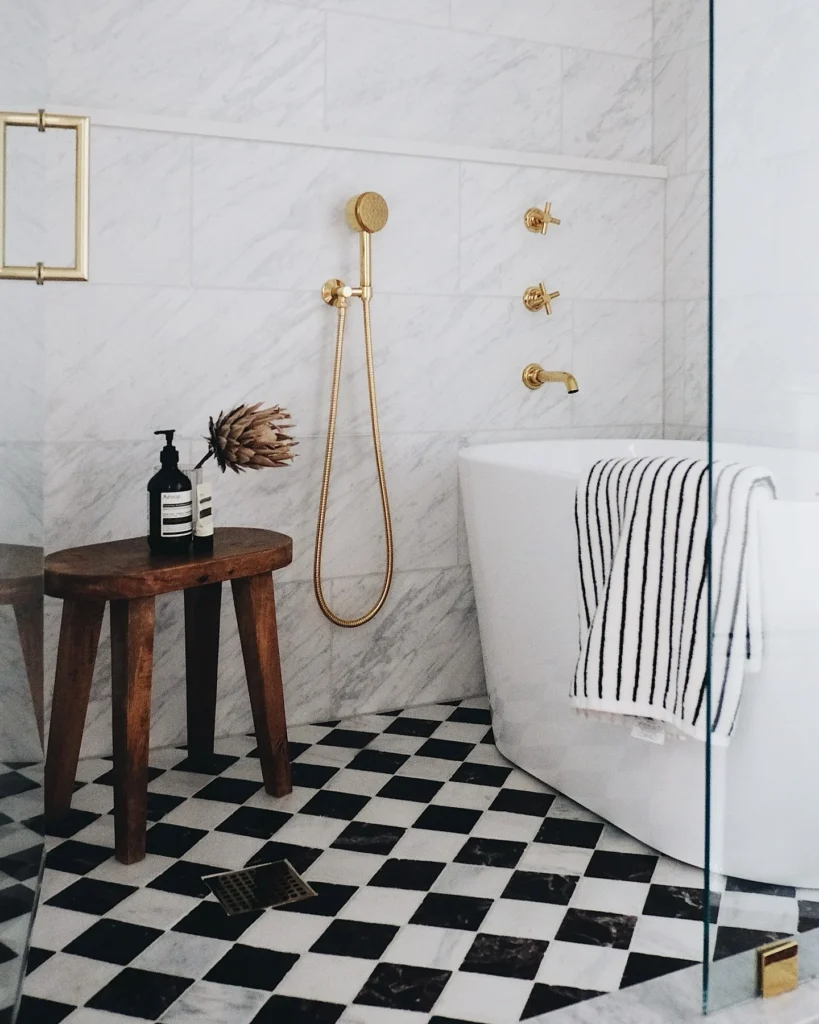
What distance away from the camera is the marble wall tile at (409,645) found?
9.71 ft

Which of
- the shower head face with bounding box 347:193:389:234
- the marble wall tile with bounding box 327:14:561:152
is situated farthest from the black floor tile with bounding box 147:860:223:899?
the marble wall tile with bounding box 327:14:561:152

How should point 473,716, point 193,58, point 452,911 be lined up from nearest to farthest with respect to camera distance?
point 452,911 < point 193,58 < point 473,716

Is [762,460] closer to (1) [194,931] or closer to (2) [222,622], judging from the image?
(1) [194,931]

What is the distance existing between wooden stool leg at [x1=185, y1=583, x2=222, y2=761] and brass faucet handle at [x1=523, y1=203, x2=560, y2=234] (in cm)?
142

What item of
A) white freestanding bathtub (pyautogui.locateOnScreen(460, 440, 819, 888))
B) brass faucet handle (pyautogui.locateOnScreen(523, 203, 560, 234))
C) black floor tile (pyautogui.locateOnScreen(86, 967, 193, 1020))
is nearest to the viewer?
white freestanding bathtub (pyautogui.locateOnScreen(460, 440, 819, 888))

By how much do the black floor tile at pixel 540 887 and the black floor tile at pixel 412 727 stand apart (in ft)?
2.67

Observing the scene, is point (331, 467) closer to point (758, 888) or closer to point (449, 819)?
point (449, 819)

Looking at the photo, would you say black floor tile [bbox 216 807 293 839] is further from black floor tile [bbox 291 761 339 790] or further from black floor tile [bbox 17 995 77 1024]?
black floor tile [bbox 17 995 77 1024]

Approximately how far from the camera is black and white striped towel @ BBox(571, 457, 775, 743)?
1893 millimetres

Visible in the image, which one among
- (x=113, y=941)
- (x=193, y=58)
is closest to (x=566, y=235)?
(x=193, y=58)

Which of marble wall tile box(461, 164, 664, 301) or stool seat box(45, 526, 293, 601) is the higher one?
marble wall tile box(461, 164, 664, 301)

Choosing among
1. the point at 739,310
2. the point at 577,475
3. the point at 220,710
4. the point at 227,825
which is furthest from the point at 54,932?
the point at 739,310

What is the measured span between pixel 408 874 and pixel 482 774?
0.54 m

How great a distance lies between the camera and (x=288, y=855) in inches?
84.0
